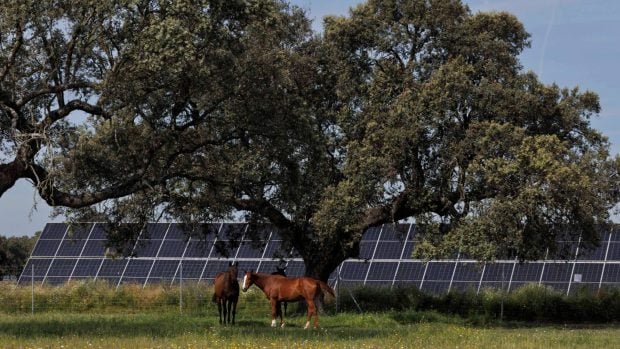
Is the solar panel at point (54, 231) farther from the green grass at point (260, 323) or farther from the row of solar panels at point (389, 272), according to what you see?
the green grass at point (260, 323)

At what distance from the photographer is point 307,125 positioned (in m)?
23.5

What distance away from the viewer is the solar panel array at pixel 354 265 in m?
38.4

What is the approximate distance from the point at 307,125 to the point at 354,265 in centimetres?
1883

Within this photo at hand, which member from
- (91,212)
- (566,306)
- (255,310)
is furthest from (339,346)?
(566,306)

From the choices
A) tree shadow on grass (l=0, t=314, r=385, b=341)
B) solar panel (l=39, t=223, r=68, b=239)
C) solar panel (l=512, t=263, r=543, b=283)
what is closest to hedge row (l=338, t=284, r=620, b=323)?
solar panel (l=512, t=263, r=543, b=283)

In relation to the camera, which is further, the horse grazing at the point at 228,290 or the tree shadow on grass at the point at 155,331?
the horse grazing at the point at 228,290

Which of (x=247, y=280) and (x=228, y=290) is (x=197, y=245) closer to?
(x=228, y=290)

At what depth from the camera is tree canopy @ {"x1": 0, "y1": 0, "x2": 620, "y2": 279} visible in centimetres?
2014

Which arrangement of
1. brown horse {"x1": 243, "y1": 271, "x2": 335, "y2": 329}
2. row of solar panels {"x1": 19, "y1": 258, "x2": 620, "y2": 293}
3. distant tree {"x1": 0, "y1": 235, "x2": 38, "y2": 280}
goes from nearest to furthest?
brown horse {"x1": 243, "y1": 271, "x2": 335, "y2": 329}
row of solar panels {"x1": 19, "y1": 258, "x2": 620, "y2": 293}
distant tree {"x1": 0, "y1": 235, "x2": 38, "y2": 280}

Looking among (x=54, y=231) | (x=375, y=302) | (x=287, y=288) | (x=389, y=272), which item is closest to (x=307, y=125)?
(x=287, y=288)

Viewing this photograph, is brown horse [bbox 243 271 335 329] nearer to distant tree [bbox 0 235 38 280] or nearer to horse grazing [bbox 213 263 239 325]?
horse grazing [bbox 213 263 239 325]

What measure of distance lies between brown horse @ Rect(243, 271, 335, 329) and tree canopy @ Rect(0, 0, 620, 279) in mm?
2266

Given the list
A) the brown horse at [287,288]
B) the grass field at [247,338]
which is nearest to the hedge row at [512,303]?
the brown horse at [287,288]

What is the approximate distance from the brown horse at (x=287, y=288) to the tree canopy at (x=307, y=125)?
227 centimetres
